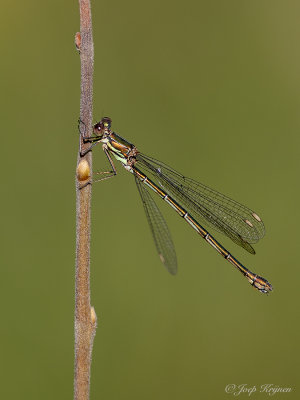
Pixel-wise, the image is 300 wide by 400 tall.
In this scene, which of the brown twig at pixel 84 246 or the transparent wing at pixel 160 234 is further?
the transparent wing at pixel 160 234

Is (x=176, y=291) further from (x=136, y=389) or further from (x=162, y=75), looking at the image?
(x=162, y=75)

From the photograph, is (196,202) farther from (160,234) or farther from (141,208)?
(160,234)

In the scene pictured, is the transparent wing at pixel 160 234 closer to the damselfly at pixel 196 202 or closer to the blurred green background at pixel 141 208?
the damselfly at pixel 196 202

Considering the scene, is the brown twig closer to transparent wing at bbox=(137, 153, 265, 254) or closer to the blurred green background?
the blurred green background

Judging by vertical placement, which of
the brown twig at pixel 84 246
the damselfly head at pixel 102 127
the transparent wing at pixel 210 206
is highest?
the damselfly head at pixel 102 127

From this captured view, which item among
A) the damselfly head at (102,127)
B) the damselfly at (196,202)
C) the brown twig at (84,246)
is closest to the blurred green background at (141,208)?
the damselfly at (196,202)

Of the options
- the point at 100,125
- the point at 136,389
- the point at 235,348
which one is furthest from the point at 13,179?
the point at 235,348
